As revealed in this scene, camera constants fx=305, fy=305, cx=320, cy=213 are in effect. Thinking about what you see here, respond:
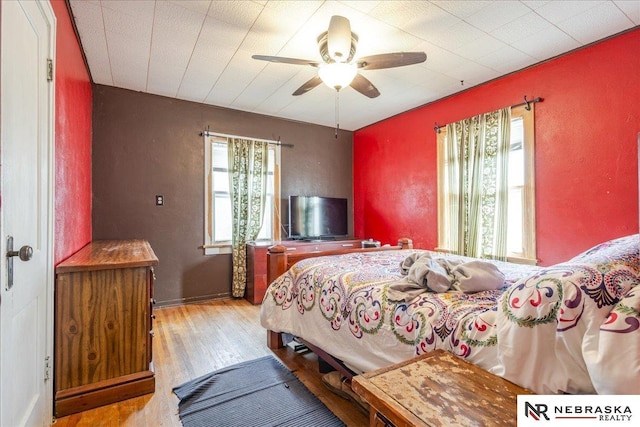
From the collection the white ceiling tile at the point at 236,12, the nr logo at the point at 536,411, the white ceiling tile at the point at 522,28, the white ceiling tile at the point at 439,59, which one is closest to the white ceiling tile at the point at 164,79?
the white ceiling tile at the point at 236,12

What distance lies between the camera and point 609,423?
2.43ft

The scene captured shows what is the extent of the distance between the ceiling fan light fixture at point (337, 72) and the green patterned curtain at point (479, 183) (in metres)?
1.80

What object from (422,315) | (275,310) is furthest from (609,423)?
(275,310)

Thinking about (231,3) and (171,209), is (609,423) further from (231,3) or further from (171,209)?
(171,209)

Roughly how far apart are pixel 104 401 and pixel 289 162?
3.44m

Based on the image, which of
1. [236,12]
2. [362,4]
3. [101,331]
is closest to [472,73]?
[362,4]

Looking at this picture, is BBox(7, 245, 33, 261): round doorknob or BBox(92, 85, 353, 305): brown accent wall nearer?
BBox(7, 245, 33, 261): round doorknob

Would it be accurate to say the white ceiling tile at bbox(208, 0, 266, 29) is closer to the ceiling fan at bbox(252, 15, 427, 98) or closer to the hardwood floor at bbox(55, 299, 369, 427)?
the ceiling fan at bbox(252, 15, 427, 98)

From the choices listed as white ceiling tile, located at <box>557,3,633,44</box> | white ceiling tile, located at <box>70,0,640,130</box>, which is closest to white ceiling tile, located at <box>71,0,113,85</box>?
white ceiling tile, located at <box>70,0,640,130</box>

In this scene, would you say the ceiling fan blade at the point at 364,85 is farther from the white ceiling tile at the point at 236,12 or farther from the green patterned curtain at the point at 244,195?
the green patterned curtain at the point at 244,195

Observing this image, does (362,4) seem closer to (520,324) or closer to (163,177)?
(520,324)

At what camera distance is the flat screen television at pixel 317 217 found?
4395mm

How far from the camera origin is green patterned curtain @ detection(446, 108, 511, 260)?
3082 mm

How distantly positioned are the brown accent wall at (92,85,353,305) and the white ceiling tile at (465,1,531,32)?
113 inches
